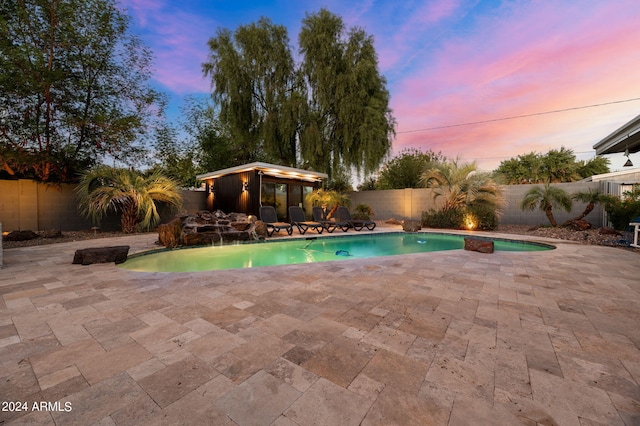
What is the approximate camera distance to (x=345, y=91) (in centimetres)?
1256

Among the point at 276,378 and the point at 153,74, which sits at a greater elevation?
the point at 153,74

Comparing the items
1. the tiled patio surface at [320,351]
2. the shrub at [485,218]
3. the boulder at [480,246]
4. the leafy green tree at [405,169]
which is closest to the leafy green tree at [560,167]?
the leafy green tree at [405,169]

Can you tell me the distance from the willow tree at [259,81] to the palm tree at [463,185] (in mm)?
7327

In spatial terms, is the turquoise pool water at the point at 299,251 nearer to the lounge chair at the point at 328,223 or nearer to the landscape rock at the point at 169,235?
the landscape rock at the point at 169,235

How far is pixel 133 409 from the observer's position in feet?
3.97

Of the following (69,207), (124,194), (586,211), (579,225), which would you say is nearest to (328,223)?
(124,194)

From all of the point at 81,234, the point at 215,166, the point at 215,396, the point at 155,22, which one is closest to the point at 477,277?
the point at 215,396

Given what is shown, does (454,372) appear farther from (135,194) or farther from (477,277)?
(135,194)

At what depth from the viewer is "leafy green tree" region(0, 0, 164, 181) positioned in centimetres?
615

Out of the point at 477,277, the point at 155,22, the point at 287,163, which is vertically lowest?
the point at 477,277

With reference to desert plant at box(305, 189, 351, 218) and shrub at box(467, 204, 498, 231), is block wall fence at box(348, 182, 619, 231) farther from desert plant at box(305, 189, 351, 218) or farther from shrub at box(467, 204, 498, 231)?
desert plant at box(305, 189, 351, 218)

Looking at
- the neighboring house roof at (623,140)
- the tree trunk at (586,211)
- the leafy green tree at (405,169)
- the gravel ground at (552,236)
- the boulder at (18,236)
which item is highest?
the leafy green tree at (405,169)

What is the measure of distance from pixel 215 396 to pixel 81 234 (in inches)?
365

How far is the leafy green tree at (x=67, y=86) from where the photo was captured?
6.15 metres
